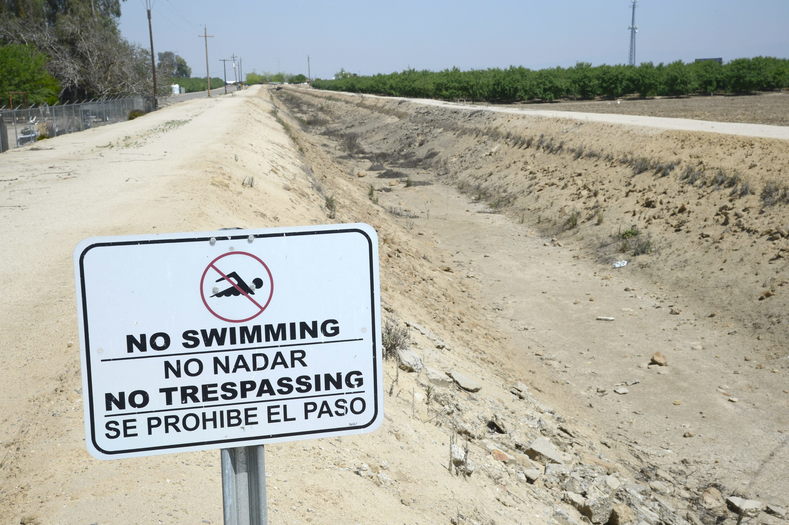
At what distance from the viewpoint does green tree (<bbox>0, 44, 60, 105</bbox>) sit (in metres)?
42.8

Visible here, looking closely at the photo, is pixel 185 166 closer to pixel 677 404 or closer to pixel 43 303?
pixel 43 303

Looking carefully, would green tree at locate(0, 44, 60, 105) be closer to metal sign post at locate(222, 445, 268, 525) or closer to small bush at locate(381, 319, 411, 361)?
small bush at locate(381, 319, 411, 361)

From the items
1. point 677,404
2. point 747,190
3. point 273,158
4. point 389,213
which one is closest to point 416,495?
point 677,404

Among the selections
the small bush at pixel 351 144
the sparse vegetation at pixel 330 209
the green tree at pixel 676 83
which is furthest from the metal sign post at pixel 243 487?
the green tree at pixel 676 83

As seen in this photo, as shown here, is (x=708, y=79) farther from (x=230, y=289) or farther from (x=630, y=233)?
(x=230, y=289)

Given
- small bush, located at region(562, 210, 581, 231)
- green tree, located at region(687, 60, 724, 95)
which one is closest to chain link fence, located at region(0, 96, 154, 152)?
small bush, located at region(562, 210, 581, 231)

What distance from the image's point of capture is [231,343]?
2.16m

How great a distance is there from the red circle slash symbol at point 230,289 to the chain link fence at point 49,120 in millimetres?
28965

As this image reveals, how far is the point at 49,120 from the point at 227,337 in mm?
35810

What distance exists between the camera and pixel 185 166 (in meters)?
16.8

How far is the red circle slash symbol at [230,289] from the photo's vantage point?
213 centimetres

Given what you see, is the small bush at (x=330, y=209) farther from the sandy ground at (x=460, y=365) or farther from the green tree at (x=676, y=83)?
the green tree at (x=676, y=83)

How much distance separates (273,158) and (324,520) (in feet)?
57.2

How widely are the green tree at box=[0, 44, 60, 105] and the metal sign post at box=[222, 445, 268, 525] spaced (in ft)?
150
